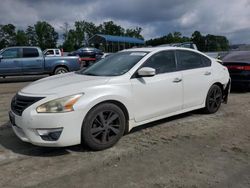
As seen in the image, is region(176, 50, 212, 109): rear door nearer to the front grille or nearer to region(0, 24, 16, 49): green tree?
the front grille

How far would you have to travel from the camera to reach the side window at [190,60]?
6135 millimetres

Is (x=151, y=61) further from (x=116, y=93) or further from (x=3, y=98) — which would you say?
(x=3, y=98)

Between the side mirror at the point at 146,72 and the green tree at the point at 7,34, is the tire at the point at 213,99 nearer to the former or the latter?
the side mirror at the point at 146,72

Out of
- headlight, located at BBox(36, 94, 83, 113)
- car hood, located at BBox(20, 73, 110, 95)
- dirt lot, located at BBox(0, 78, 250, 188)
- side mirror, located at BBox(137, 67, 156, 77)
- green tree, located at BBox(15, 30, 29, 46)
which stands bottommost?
dirt lot, located at BBox(0, 78, 250, 188)

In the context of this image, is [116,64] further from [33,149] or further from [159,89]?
[33,149]

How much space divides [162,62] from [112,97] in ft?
4.94

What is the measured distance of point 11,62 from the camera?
1481cm

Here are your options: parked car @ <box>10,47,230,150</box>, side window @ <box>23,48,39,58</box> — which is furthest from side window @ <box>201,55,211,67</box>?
side window @ <box>23,48,39,58</box>

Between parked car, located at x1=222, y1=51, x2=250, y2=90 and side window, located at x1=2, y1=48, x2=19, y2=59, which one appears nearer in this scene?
parked car, located at x1=222, y1=51, x2=250, y2=90

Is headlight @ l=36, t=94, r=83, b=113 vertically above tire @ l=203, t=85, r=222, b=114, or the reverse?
headlight @ l=36, t=94, r=83, b=113

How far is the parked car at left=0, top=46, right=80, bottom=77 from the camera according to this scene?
14.8m

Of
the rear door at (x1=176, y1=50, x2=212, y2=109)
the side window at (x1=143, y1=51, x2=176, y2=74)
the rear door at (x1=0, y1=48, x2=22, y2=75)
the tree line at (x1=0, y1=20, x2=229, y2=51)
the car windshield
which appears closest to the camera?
the car windshield

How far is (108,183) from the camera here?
364 centimetres

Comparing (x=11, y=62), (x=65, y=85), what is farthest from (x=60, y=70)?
(x=65, y=85)
